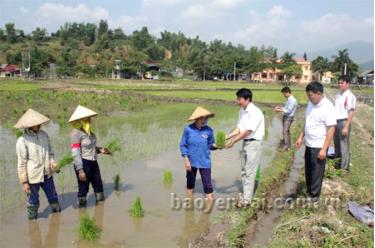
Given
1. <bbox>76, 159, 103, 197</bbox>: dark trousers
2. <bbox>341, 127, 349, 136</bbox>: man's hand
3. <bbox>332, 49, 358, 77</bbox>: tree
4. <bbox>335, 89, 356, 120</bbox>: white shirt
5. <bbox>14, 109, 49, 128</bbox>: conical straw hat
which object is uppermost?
<bbox>332, 49, 358, 77</bbox>: tree

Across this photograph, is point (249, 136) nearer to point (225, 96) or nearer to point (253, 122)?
point (253, 122)

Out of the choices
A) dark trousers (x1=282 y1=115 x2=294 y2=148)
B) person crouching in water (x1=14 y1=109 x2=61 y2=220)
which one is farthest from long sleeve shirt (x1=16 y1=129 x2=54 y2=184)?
dark trousers (x1=282 y1=115 x2=294 y2=148)

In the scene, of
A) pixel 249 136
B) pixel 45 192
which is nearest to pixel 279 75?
pixel 249 136

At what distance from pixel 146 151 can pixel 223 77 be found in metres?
63.2

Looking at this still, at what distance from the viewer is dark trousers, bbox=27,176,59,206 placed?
5.00m

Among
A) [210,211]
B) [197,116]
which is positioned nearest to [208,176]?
[210,211]

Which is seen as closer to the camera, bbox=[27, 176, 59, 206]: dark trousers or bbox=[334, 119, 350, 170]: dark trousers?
bbox=[27, 176, 59, 206]: dark trousers

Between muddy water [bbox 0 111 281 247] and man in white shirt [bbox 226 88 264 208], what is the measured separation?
54cm

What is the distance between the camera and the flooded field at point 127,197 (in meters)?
4.55

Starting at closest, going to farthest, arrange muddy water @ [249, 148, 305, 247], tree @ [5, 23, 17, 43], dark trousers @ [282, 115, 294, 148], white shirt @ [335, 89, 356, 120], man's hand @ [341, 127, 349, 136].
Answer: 1. muddy water @ [249, 148, 305, 247]
2. man's hand @ [341, 127, 349, 136]
3. white shirt @ [335, 89, 356, 120]
4. dark trousers @ [282, 115, 294, 148]
5. tree @ [5, 23, 17, 43]

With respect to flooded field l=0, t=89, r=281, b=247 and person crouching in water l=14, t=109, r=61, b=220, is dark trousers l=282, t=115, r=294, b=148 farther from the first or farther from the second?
person crouching in water l=14, t=109, r=61, b=220

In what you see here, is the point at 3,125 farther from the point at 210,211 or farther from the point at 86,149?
the point at 210,211

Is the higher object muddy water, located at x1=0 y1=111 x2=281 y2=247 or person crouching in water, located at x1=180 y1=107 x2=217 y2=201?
person crouching in water, located at x1=180 y1=107 x2=217 y2=201

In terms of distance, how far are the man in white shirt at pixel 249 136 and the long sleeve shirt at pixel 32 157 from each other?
2477 millimetres
